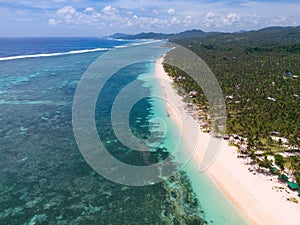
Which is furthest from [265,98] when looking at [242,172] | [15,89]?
[15,89]

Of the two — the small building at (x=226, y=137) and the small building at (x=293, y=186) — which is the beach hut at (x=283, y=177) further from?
the small building at (x=226, y=137)

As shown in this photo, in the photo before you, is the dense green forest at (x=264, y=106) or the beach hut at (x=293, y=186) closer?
the beach hut at (x=293, y=186)

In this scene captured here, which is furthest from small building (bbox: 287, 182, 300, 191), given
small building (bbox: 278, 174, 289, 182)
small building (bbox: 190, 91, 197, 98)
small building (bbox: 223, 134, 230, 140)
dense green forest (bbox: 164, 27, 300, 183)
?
small building (bbox: 190, 91, 197, 98)

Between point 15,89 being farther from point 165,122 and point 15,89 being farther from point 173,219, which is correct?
point 173,219

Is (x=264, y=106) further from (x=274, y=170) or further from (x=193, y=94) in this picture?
(x=274, y=170)

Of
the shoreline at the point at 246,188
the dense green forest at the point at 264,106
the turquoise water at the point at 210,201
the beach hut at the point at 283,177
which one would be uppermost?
the beach hut at the point at 283,177

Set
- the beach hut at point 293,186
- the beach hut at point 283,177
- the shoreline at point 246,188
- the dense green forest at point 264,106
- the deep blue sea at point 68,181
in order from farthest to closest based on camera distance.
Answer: the dense green forest at point 264,106, the beach hut at point 283,177, the beach hut at point 293,186, the deep blue sea at point 68,181, the shoreline at point 246,188

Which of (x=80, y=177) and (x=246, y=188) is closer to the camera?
(x=246, y=188)

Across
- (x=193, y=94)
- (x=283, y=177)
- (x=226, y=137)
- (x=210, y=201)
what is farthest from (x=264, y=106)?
(x=210, y=201)

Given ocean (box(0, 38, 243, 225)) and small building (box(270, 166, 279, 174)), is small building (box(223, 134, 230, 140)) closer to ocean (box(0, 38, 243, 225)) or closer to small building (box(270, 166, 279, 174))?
ocean (box(0, 38, 243, 225))

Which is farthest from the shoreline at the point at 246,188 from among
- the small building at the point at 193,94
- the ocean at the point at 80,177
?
the small building at the point at 193,94
